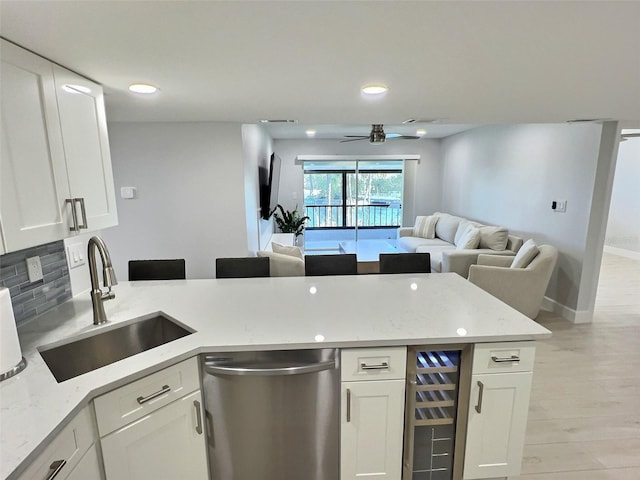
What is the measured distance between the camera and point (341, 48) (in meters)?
1.30

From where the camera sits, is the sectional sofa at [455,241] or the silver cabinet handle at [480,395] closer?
the silver cabinet handle at [480,395]

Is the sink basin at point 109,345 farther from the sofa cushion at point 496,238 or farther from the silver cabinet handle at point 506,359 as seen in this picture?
the sofa cushion at point 496,238

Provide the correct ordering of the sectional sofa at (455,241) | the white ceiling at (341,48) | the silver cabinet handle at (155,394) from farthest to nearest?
the sectional sofa at (455,241)
the silver cabinet handle at (155,394)
the white ceiling at (341,48)

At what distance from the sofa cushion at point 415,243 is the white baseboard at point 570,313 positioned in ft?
5.57

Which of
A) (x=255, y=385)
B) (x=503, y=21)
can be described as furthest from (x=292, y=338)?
(x=503, y=21)

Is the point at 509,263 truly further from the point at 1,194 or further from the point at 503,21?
the point at 1,194

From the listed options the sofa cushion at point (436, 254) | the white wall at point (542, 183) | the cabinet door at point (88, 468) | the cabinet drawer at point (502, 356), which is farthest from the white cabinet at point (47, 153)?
the white wall at point (542, 183)

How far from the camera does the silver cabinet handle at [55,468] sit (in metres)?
0.93

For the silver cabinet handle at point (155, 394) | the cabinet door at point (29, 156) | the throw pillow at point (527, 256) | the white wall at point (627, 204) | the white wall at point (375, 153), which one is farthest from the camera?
the white wall at point (375, 153)

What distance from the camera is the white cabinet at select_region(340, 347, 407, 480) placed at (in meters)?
1.48

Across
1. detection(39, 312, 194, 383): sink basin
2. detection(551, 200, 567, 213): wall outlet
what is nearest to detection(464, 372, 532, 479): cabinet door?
detection(39, 312, 194, 383): sink basin

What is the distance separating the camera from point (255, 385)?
4.93 feet

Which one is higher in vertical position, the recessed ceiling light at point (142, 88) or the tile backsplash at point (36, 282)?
the recessed ceiling light at point (142, 88)

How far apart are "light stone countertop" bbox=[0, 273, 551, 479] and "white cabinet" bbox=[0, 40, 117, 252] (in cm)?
50
